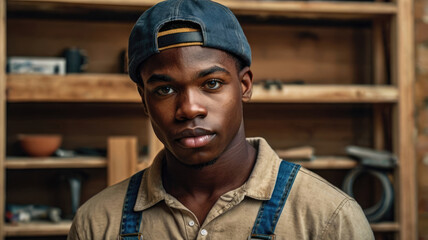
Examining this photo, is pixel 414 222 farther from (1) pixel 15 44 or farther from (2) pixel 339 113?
(1) pixel 15 44

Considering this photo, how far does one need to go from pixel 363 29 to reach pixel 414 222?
49.8 inches

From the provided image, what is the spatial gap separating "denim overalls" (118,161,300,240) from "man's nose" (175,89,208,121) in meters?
0.24

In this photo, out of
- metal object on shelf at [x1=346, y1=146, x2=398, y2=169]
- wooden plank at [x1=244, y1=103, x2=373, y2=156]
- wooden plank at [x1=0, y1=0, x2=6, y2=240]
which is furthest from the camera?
wooden plank at [x1=244, y1=103, x2=373, y2=156]

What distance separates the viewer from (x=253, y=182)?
1.13 metres

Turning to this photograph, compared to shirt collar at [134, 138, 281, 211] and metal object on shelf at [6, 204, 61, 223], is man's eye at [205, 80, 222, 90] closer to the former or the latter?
shirt collar at [134, 138, 281, 211]

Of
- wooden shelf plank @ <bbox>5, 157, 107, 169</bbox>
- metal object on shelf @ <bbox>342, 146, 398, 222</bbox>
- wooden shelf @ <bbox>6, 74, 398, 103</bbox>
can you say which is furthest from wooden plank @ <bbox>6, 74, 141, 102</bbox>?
metal object on shelf @ <bbox>342, 146, 398, 222</bbox>

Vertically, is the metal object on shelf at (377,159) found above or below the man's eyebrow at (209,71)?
below

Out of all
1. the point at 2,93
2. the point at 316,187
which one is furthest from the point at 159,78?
the point at 2,93

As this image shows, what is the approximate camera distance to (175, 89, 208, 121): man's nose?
1.03 m

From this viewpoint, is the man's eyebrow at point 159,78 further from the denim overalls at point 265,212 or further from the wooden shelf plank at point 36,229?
the wooden shelf plank at point 36,229

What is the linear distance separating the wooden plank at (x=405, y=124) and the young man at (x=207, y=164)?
1867 millimetres

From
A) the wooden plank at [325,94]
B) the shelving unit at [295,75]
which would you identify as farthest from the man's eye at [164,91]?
the wooden plank at [325,94]

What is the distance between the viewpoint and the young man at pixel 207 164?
1041 mm

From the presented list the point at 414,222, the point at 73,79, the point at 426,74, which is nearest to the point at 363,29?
the point at 426,74
